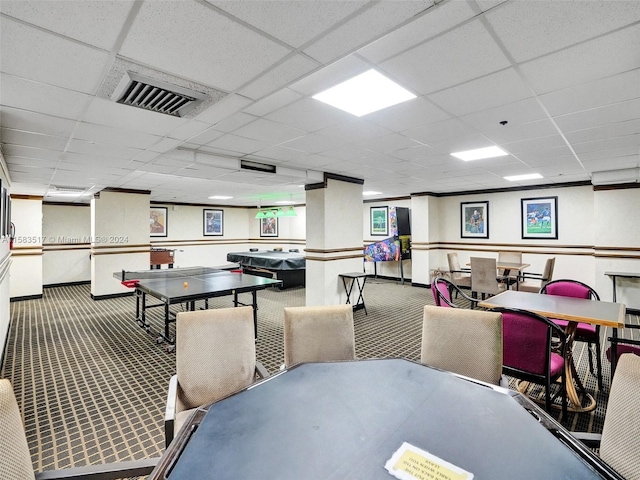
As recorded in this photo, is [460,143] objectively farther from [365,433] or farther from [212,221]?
[212,221]

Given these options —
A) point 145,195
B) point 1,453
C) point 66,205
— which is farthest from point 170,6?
point 66,205

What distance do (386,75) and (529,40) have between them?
792 millimetres

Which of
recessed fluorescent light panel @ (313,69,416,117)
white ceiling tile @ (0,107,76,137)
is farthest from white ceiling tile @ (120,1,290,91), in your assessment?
white ceiling tile @ (0,107,76,137)

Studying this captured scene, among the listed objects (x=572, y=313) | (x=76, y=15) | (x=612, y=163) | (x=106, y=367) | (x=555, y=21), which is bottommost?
Answer: (x=106, y=367)

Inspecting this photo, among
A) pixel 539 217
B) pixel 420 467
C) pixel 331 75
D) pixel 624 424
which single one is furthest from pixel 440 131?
pixel 539 217

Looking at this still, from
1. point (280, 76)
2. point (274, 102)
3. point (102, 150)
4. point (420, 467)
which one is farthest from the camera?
point (102, 150)

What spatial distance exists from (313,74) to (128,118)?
1554mm

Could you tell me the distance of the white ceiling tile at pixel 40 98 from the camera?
77.2 inches

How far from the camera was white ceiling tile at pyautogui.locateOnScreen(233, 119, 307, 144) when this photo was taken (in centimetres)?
312

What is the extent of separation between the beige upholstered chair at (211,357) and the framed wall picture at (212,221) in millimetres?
10772

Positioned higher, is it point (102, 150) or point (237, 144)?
point (237, 144)

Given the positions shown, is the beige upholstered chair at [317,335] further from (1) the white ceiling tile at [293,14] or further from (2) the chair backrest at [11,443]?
(1) the white ceiling tile at [293,14]

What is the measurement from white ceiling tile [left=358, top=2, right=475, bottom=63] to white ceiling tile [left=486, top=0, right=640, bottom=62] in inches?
6.3

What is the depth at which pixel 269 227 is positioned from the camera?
1314 centimetres
